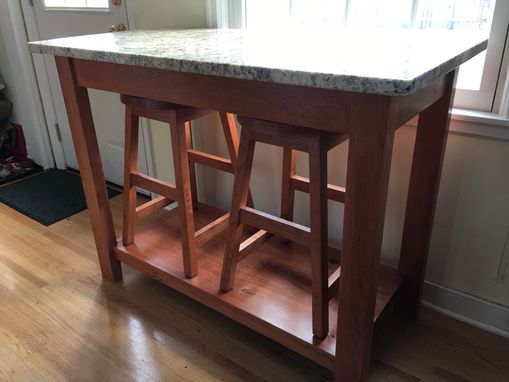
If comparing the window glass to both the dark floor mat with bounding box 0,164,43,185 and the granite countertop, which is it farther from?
the dark floor mat with bounding box 0,164,43,185

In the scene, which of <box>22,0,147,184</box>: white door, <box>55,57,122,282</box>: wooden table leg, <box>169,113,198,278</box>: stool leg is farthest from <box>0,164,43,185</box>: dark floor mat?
<box>169,113,198,278</box>: stool leg

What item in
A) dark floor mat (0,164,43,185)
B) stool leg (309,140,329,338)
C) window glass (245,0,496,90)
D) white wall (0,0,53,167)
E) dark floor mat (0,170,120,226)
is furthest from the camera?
dark floor mat (0,164,43,185)

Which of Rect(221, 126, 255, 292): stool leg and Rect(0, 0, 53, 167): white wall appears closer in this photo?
Rect(221, 126, 255, 292): stool leg

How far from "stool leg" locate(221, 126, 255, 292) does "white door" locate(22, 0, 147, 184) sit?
113cm

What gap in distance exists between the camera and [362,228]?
0.98 meters

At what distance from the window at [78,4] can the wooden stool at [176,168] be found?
2.80 ft

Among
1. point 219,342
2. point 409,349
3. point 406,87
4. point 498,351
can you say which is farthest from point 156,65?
point 498,351

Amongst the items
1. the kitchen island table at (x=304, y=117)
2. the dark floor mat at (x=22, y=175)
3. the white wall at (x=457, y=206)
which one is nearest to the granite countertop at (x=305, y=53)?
the kitchen island table at (x=304, y=117)

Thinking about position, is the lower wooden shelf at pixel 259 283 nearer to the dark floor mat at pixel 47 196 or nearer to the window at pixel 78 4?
the dark floor mat at pixel 47 196

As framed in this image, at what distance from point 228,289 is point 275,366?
0.29 meters

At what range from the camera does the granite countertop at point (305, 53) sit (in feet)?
2.77

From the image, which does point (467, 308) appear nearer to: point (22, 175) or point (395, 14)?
point (395, 14)

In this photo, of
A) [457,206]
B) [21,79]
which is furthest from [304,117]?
[21,79]

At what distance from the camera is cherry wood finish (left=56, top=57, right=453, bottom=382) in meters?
0.90
